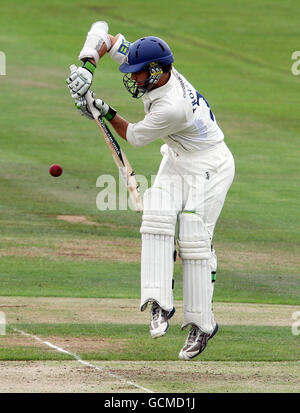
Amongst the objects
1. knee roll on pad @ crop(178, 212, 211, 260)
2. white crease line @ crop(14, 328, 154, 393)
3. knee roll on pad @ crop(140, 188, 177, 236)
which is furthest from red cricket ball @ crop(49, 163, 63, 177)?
knee roll on pad @ crop(178, 212, 211, 260)

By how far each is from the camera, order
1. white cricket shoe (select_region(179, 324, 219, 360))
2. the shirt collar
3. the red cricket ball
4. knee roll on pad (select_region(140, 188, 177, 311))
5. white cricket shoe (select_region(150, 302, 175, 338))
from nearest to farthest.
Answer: white cricket shoe (select_region(150, 302, 175, 338)), knee roll on pad (select_region(140, 188, 177, 311)), the shirt collar, white cricket shoe (select_region(179, 324, 219, 360)), the red cricket ball

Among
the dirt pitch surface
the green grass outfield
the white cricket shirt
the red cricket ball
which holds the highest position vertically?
the green grass outfield

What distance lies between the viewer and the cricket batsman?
865 centimetres

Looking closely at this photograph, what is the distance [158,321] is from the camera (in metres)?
8.56

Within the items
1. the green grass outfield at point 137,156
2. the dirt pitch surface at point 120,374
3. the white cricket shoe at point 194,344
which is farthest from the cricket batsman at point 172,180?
the green grass outfield at point 137,156

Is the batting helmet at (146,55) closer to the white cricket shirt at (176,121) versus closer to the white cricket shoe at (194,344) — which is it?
the white cricket shirt at (176,121)

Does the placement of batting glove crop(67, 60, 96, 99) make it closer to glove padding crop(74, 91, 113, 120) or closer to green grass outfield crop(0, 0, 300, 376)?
glove padding crop(74, 91, 113, 120)

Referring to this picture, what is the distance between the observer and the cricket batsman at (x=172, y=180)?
8.65m

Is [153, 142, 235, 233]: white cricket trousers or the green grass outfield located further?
the green grass outfield

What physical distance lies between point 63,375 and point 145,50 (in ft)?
9.24

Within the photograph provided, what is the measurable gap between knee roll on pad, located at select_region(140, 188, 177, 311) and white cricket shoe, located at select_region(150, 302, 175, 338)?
6 centimetres

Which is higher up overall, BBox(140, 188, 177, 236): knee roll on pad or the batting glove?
the batting glove

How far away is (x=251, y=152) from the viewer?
81.9 feet
